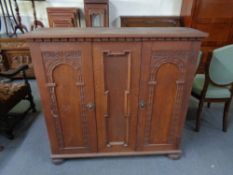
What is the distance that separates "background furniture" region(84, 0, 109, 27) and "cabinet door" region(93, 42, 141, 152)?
1968 millimetres

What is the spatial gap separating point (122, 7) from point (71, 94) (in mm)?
2439

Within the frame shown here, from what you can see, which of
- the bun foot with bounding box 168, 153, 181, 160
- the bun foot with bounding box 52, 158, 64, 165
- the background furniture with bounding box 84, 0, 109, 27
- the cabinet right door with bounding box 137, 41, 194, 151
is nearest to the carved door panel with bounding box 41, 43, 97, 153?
the bun foot with bounding box 52, 158, 64, 165

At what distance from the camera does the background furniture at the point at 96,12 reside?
9.53 feet

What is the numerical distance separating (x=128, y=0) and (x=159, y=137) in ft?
8.35

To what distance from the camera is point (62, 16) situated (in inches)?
118

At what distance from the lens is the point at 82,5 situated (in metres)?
3.21

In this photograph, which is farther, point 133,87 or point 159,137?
→ point 159,137

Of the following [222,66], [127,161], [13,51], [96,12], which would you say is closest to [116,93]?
[127,161]

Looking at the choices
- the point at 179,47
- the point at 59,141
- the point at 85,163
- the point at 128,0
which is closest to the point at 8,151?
the point at 59,141

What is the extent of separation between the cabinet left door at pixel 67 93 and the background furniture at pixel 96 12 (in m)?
1.98

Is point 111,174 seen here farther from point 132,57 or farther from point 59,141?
point 132,57

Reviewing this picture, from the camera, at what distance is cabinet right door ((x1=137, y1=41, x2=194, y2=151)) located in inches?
48.8

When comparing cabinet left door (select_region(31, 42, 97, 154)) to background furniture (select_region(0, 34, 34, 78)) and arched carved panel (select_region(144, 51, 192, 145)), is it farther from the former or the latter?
background furniture (select_region(0, 34, 34, 78))

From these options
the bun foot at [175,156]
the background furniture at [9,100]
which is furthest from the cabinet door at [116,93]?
the background furniture at [9,100]
